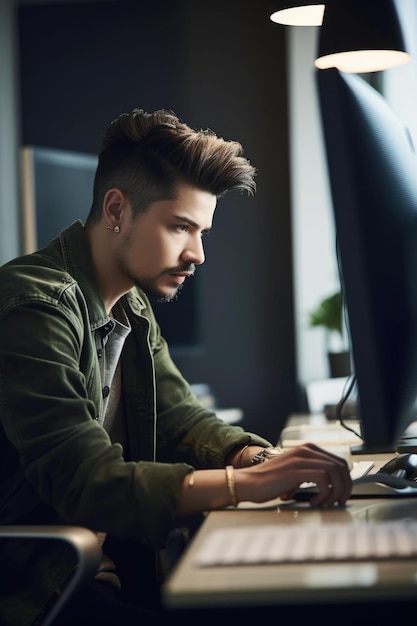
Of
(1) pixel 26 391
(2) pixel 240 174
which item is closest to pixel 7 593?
(1) pixel 26 391

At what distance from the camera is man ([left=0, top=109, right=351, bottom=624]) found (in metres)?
1.25

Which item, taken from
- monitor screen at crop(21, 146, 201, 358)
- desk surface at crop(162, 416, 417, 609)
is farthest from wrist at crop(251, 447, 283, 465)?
monitor screen at crop(21, 146, 201, 358)

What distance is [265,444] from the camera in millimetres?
1742

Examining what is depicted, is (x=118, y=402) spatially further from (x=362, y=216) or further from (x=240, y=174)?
(x=362, y=216)

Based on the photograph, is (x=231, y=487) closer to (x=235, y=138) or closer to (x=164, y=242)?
(x=164, y=242)

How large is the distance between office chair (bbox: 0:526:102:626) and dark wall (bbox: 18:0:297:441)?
367 centimetres

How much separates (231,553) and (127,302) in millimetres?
1001

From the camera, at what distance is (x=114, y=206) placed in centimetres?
178

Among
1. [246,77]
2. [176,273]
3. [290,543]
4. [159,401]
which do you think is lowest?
[159,401]

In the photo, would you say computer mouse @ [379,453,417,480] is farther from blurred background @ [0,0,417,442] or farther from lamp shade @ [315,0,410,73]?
blurred background @ [0,0,417,442]

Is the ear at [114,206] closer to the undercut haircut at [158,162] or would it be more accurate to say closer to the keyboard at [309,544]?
the undercut haircut at [158,162]

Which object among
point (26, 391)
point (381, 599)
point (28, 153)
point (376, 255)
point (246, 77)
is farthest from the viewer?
point (246, 77)

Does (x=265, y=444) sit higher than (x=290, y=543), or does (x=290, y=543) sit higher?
(x=290, y=543)

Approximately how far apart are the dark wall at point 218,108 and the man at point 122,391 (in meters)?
2.89
